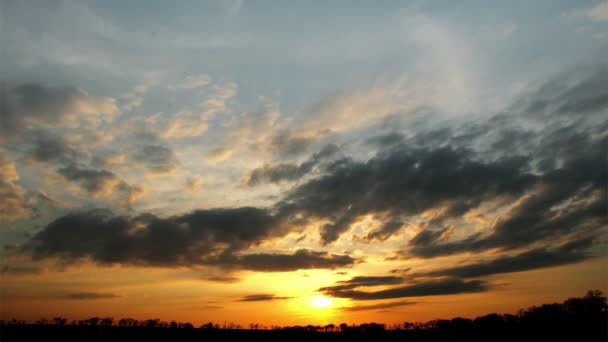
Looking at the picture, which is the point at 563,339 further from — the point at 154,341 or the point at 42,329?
the point at 42,329

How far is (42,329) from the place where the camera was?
171 meters

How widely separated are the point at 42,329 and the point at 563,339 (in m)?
223

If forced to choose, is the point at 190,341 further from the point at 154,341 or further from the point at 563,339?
the point at 563,339

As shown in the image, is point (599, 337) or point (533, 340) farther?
point (533, 340)

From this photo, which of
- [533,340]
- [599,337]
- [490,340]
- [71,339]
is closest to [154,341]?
[71,339]

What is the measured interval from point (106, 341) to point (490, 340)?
560ft

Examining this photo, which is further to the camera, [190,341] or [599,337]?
[190,341]

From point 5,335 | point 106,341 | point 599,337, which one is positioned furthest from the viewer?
point 599,337

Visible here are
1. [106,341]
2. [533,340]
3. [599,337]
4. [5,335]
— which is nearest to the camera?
[5,335]

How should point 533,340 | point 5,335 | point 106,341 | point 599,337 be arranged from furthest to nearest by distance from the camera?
point 533,340
point 599,337
point 106,341
point 5,335

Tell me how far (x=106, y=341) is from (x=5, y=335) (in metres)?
34.0

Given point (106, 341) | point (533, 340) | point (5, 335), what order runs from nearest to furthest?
point (5, 335)
point (106, 341)
point (533, 340)

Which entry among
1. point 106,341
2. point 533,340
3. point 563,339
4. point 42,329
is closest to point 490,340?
point 533,340

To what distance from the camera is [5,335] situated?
493 ft
